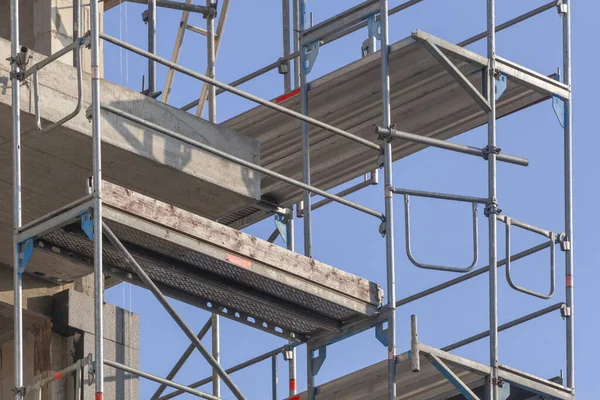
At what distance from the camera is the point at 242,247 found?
51.7ft

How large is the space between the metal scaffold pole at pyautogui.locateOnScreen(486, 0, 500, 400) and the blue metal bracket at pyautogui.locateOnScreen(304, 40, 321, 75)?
1729mm

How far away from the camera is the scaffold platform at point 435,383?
1644 centimetres

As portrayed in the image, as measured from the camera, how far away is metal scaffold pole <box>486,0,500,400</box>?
54.3ft

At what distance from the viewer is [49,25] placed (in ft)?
63.4

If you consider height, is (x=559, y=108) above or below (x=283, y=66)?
below

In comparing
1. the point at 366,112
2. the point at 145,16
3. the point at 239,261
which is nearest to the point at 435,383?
the point at 239,261

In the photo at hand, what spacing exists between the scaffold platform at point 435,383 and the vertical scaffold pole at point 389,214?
21 cm

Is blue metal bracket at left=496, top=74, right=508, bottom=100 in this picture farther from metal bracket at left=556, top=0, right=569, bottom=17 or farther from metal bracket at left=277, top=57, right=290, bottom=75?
metal bracket at left=277, top=57, right=290, bottom=75

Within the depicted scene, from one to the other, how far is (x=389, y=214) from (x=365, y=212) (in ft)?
0.72

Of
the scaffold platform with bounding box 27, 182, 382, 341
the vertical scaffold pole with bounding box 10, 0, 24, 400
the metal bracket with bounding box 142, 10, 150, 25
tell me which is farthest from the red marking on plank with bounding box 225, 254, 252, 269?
the metal bracket with bounding box 142, 10, 150, 25

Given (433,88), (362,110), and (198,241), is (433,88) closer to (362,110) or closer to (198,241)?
(362,110)

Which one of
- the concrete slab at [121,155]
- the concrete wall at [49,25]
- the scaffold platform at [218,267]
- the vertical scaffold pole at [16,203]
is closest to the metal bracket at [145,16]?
the concrete wall at [49,25]

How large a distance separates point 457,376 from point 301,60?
3447 millimetres

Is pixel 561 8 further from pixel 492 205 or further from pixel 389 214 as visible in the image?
pixel 389 214
